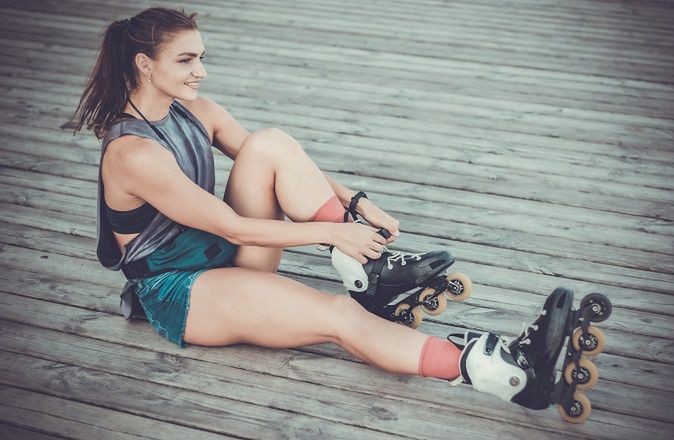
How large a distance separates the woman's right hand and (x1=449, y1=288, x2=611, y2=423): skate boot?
0.40 metres

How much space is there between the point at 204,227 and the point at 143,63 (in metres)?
0.50

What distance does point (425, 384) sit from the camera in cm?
191

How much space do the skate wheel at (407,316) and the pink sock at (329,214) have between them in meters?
0.34

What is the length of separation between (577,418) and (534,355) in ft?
0.79

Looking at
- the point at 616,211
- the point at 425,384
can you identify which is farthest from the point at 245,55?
the point at 425,384

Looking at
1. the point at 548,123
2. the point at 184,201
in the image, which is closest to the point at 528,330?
the point at 184,201

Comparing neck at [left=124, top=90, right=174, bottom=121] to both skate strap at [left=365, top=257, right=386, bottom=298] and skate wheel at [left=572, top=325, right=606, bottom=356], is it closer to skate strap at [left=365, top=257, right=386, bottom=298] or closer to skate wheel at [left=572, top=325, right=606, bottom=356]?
skate strap at [left=365, top=257, right=386, bottom=298]

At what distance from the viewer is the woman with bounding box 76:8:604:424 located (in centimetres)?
178

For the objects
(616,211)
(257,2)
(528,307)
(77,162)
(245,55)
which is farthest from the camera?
(257,2)

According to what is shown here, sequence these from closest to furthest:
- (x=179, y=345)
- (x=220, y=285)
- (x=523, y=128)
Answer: (x=220, y=285)
(x=179, y=345)
(x=523, y=128)

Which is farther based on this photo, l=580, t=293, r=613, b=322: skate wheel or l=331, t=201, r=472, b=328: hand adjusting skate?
l=331, t=201, r=472, b=328: hand adjusting skate

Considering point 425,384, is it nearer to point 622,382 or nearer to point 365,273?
point 365,273

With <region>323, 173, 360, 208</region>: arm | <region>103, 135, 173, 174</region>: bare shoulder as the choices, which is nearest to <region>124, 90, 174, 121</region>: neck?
<region>103, 135, 173, 174</region>: bare shoulder

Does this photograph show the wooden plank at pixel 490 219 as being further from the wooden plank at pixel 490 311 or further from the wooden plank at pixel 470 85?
the wooden plank at pixel 470 85
